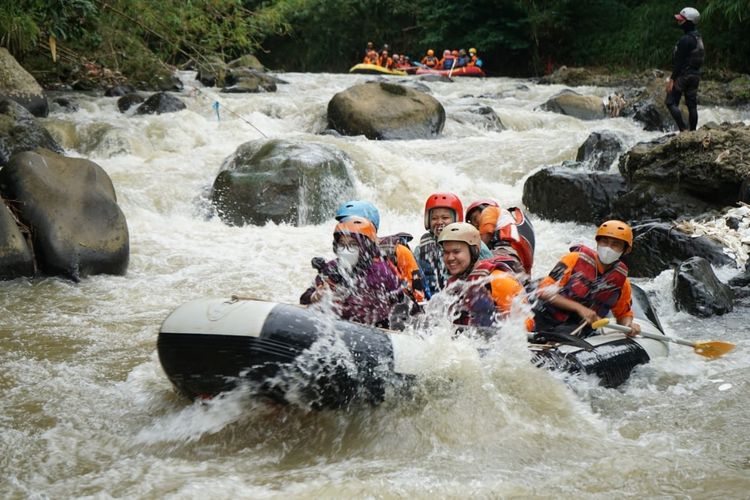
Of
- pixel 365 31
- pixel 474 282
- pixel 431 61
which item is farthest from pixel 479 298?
pixel 365 31

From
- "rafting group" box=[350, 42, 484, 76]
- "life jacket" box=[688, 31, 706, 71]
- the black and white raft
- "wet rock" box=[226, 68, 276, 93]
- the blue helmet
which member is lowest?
the black and white raft

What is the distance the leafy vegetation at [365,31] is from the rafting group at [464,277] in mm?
3801

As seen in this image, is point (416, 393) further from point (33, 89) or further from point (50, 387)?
point (33, 89)

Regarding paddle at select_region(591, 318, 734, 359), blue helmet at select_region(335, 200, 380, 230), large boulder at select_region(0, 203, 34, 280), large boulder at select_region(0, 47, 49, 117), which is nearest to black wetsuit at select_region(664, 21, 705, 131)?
paddle at select_region(591, 318, 734, 359)

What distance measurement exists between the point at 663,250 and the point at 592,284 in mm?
2923

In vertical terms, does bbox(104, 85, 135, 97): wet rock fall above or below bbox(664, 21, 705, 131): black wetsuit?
below

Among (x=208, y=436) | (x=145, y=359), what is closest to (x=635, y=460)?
(x=208, y=436)

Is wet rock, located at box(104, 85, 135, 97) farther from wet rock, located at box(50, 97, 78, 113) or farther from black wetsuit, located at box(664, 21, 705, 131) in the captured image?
black wetsuit, located at box(664, 21, 705, 131)

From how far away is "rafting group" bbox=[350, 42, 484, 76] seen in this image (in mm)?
23812

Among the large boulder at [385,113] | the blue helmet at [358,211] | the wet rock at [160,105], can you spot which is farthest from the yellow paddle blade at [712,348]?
the wet rock at [160,105]

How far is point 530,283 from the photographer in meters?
5.07

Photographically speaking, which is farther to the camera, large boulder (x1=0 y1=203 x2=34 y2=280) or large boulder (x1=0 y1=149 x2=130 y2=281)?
large boulder (x1=0 y1=149 x2=130 y2=281)

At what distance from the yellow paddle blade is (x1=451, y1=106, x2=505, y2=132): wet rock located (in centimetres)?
930

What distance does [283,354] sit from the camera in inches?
149
